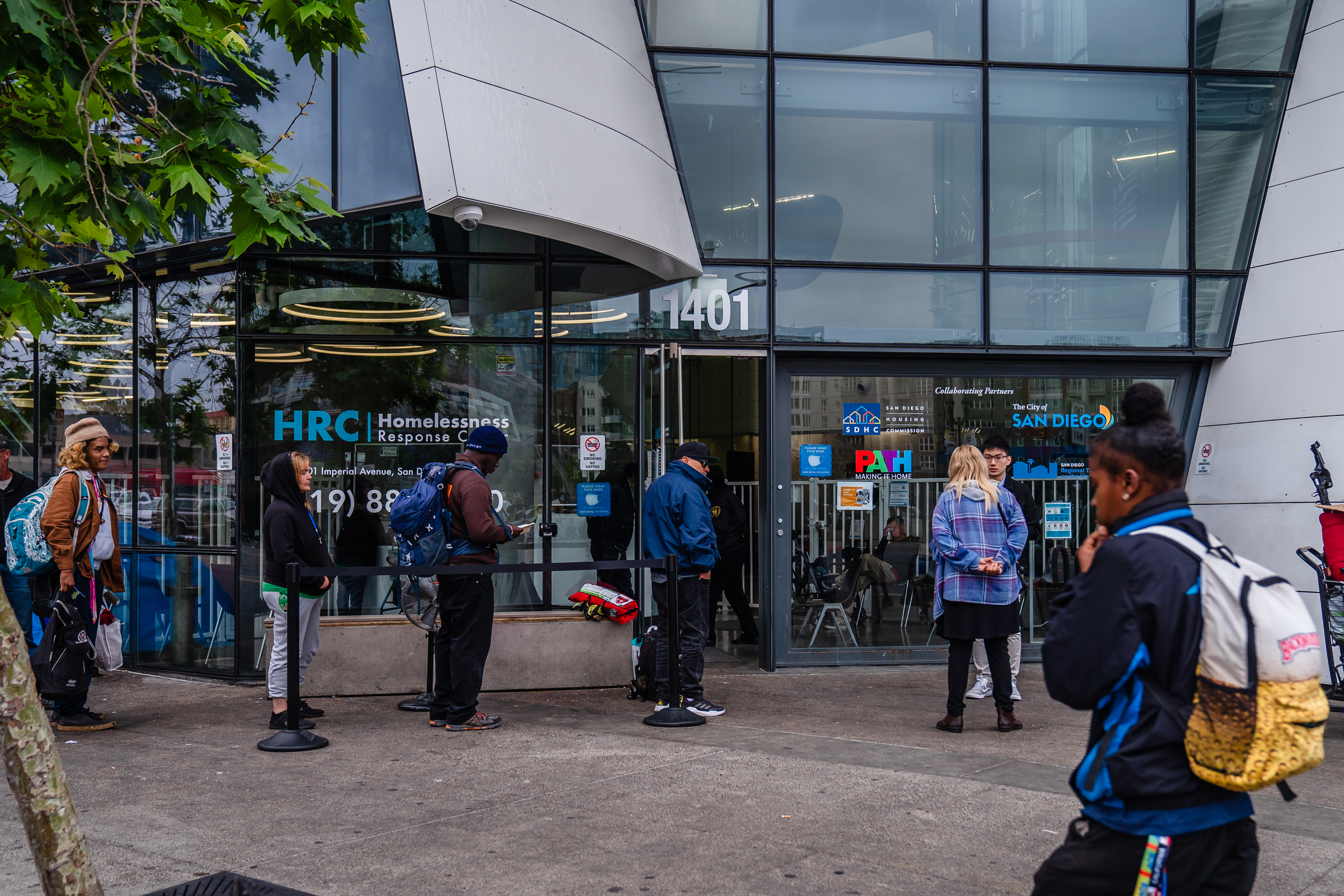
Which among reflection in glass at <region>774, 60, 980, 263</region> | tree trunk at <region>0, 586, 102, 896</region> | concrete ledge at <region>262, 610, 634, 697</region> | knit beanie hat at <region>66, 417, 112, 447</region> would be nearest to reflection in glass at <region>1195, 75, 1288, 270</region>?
reflection in glass at <region>774, 60, 980, 263</region>

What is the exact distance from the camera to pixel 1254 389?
10.1 meters

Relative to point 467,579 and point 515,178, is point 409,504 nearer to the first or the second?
point 467,579

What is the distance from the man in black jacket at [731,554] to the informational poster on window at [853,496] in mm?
1549

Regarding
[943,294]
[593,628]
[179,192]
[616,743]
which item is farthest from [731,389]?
[179,192]

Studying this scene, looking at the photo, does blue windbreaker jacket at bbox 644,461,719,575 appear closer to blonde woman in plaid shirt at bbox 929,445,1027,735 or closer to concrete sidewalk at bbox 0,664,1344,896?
concrete sidewalk at bbox 0,664,1344,896

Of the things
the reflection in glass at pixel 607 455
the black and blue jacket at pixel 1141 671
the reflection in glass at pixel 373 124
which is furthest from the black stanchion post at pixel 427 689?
the black and blue jacket at pixel 1141 671

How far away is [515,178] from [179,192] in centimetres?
252

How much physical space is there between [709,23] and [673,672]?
582 centimetres

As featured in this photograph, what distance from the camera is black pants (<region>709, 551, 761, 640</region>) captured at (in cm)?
1124

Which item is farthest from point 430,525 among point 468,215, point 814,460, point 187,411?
point 814,460

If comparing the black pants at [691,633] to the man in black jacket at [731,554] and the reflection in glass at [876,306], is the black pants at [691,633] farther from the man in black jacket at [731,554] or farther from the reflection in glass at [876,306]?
the man in black jacket at [731,554]

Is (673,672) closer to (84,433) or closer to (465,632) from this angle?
(465,632)

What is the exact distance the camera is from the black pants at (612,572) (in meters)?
9.55

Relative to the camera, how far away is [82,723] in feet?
23.6
